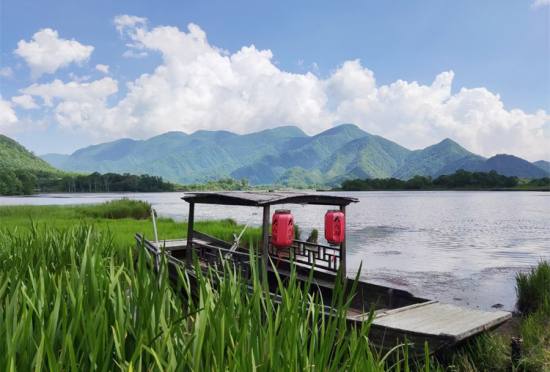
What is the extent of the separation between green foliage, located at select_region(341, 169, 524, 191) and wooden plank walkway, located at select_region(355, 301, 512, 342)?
101m

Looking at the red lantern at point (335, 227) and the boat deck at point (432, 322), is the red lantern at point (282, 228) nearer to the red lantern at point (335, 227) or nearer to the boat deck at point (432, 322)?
the red lantern at point (335, 227)

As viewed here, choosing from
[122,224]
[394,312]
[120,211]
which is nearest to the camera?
[394,312]

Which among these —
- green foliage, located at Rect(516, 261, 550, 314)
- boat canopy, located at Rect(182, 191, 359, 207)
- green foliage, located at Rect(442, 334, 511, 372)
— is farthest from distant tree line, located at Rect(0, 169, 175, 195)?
green foliage, located at Rect(442, 334, 511, 372)

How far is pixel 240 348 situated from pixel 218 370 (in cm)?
13

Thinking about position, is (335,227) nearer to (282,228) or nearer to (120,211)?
(282,228)

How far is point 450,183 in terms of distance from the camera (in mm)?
103312

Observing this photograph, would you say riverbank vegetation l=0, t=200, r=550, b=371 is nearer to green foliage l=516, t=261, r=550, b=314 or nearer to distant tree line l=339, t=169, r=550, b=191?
green foliage l=516, t=261, r=550, b=314

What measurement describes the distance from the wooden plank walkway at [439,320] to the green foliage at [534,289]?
462cm

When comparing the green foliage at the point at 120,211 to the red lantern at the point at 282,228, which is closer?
the red lantern at the point at 282,228

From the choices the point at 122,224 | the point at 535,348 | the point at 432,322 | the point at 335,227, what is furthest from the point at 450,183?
the point at 432,322

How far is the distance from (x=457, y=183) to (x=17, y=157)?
128m

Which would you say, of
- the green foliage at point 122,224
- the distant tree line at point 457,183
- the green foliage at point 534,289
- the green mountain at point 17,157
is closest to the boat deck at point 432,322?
the green foliage at point 122,224

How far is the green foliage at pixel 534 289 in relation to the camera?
10391 mm

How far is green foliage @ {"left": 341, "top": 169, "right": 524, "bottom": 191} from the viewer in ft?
322
